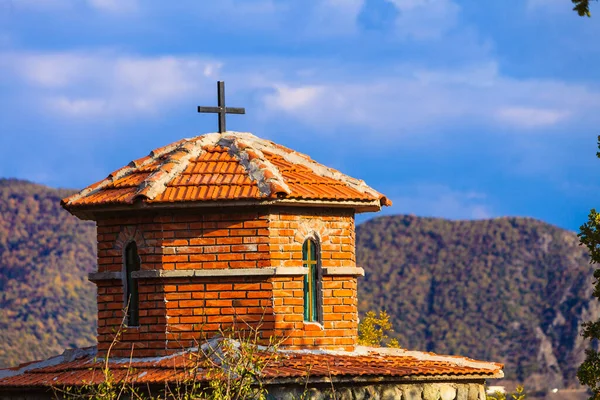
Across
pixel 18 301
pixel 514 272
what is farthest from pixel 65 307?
pixel 514 272

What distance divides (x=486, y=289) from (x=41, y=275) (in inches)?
1011

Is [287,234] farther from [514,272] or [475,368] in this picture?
[514,272]

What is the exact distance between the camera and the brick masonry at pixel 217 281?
15.6 m

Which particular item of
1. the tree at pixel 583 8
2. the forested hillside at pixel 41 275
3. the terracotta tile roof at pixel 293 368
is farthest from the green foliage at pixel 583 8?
the forested hillside at pixel 41 275

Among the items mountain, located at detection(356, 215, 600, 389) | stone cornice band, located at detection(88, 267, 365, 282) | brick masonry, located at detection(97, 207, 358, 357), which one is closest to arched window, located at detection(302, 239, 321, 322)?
brick masonry, located at detection(97, 207, 358, 357)

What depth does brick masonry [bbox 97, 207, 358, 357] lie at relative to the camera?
51.1ft

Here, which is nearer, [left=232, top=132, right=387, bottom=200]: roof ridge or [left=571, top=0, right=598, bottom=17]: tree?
[left=571, top=0, right=598, bottom=17]: tree

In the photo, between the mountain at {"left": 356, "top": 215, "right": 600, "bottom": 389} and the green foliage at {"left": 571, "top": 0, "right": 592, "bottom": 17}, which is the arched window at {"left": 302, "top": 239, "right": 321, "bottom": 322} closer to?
the green foliage at {"left": 571, "top": 0, "right": 592, "bottom": 17}

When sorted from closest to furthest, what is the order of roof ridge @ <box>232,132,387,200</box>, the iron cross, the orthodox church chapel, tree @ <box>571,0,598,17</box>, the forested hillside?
tree @ <box>571,0,598,17</box>, the orthodox church chapel, roof ridge @ <box>232,132,387,200</box>, the iron cross, the forested hillside

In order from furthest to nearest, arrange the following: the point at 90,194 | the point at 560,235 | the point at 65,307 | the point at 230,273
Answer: the point at 560,235, the point at 65,307, the point at 90,194, the point at 230,273

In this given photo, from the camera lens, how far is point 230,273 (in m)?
15.5

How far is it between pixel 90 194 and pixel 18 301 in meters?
57.0

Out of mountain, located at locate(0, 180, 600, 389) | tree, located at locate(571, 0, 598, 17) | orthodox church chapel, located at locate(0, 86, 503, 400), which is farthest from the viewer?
mountain, located at locate(0, 180, 600, 389)

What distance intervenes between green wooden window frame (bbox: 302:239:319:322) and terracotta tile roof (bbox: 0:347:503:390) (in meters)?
0.64
